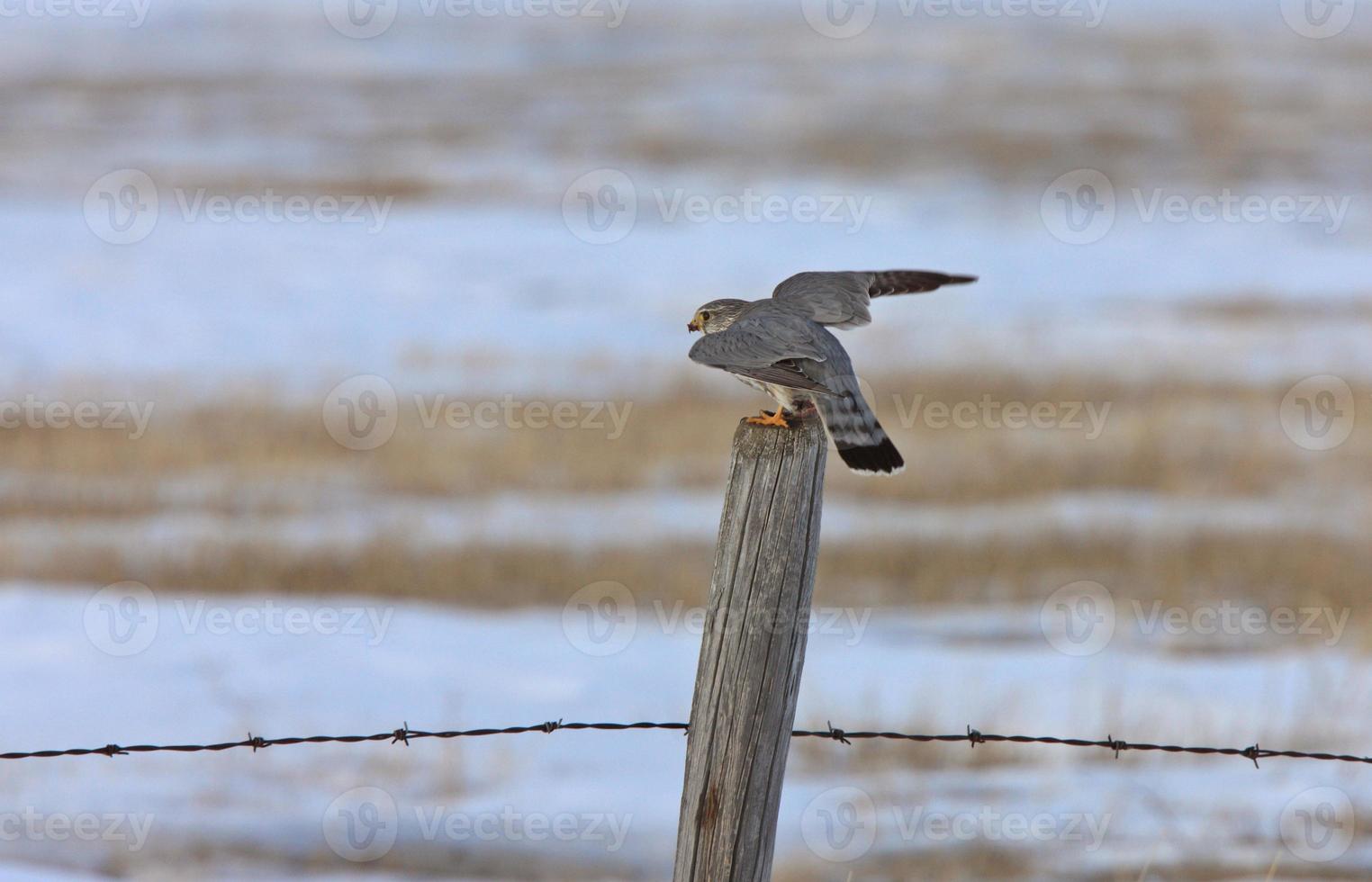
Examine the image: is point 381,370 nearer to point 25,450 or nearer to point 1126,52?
point 25,450

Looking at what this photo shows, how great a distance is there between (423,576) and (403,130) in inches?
890

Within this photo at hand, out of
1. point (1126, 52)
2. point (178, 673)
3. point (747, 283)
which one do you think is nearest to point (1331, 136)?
point (1126, 52)

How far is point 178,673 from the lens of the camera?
780cm

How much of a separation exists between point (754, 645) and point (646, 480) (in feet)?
28.6

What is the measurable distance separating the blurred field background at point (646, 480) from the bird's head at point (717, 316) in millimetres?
2558

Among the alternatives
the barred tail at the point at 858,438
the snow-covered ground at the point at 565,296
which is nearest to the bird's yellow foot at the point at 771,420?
the barred tail at the point at 858,438

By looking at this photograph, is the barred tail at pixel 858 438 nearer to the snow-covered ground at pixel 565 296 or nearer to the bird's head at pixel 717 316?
the bird's head at pixel 717 316

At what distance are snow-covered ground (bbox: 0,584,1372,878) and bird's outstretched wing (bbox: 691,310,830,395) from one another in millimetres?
2639

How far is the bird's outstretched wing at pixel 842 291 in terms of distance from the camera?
14.3 feet

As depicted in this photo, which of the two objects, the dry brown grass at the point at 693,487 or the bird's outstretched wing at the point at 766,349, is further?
the dry brown grass at the point at 693,487

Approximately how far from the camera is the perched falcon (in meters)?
4.06

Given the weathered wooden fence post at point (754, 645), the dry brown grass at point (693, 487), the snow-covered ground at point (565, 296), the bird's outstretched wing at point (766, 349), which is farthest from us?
the snow-covered ground at point (565, 296)

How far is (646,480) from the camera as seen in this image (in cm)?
1200

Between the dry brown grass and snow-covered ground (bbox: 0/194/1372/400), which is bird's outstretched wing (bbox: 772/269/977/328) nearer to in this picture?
the dry brown grass
